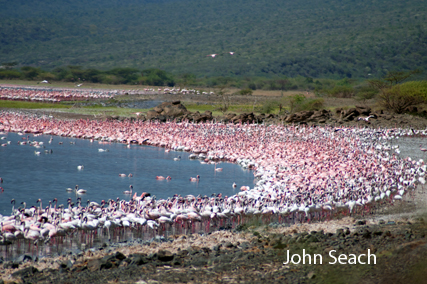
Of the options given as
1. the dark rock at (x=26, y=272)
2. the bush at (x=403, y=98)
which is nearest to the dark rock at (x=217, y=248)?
the dark rock at (x=26, y=272)

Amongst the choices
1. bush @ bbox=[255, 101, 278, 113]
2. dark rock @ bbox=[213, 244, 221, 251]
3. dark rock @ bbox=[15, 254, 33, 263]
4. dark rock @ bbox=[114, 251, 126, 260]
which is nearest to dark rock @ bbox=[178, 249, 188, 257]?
dark rock @ bbox=[213, 244, 221, 251]

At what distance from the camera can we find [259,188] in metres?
12.4

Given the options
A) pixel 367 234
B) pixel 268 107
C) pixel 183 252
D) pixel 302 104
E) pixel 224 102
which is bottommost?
pixel 183 252

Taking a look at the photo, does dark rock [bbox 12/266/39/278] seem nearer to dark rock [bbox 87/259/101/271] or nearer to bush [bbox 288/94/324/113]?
dark rock [bbox 87/259/101/271]

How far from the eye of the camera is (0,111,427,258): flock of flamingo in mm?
8914

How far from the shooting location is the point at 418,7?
4759 inches

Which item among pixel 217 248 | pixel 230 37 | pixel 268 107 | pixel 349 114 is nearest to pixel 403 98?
pixel 349 114

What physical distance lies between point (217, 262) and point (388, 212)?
18.4 feet

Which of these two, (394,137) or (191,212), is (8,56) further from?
(191,212)

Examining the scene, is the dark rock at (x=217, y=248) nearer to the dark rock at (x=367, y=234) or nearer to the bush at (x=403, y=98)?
the dark rock at (x=367, y=234)

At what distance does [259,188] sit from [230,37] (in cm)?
11263

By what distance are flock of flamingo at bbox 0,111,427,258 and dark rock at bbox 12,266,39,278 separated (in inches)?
54.1

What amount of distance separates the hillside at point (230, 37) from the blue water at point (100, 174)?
7635cm

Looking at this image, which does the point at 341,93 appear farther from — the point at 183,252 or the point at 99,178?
the point at 183,252
